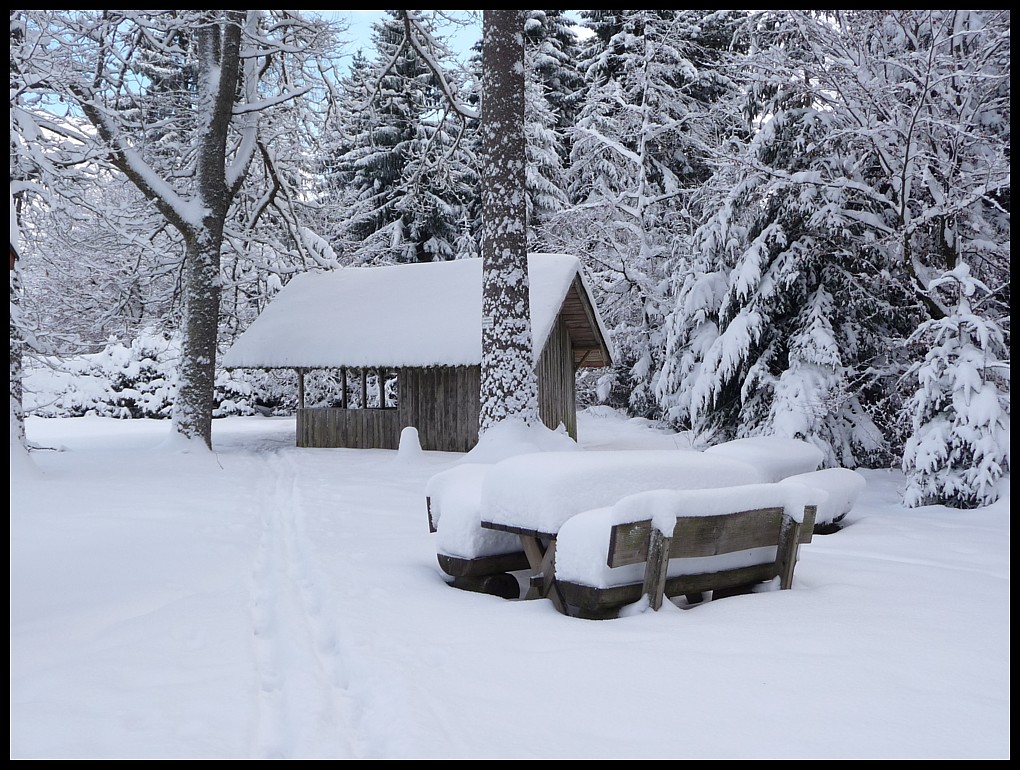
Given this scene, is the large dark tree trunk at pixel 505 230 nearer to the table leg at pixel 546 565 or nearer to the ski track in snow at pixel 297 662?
the ski track in snow at pixel 297 662

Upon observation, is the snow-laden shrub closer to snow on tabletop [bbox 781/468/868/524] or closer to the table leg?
snow on tabletop [bbox 781/468/868/524]

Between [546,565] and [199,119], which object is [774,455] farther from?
[199,119]

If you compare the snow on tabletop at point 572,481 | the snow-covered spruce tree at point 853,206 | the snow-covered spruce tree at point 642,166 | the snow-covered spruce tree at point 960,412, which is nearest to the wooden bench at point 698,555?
the snow on tabletop at point 572,481

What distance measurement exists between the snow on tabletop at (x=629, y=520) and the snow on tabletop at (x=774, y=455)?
3168 mm

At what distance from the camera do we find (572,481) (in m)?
5.35

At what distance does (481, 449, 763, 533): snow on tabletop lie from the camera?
5320mm

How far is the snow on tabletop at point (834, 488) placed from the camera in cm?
842

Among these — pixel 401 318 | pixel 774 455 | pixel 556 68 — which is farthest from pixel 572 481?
pixel 556 68

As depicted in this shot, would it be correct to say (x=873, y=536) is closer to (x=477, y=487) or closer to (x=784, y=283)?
(x=477, y=487)

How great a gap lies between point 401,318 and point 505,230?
7.04 m

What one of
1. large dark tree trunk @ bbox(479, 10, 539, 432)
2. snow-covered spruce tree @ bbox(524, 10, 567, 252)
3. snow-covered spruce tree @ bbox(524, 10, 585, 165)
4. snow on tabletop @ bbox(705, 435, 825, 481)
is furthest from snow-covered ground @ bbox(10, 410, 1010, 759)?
snow-covered spruce tree @ bbox(524, 10, 585, 165)

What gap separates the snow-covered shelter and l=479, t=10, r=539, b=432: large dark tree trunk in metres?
3.92

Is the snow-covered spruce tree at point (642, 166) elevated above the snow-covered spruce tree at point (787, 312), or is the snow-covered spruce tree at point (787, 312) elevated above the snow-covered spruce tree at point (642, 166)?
the snow-covered spruce tree at point (642, 166)

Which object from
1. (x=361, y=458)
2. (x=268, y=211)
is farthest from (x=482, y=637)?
(x=268, y=211)
